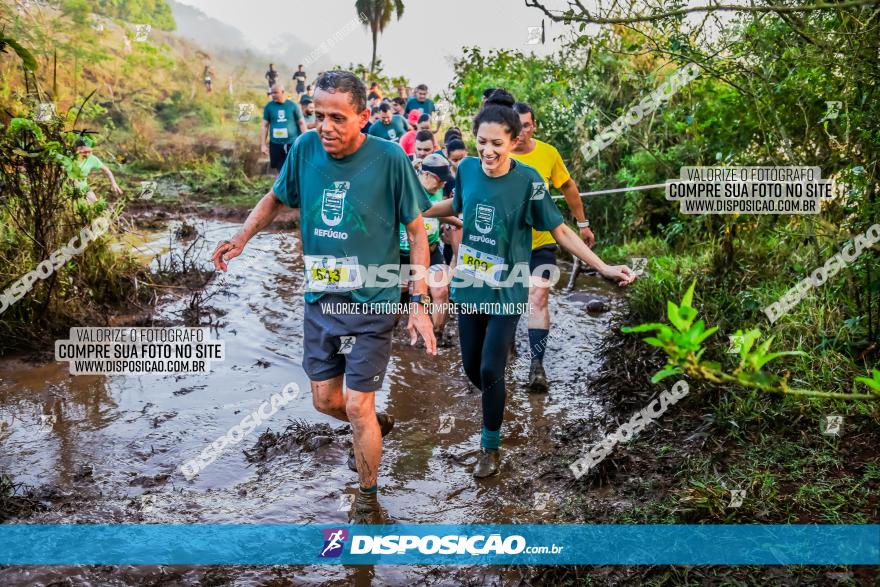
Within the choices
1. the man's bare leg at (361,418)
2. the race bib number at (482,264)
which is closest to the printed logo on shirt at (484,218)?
the race bib number at (482,264)

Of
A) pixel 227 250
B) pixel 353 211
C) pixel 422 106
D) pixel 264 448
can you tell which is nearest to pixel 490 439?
pixel 264 448

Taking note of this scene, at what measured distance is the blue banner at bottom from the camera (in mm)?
3066

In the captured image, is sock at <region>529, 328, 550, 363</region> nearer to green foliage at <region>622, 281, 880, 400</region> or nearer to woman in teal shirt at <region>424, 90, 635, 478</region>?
woman in teal shirt at <region>424, 90, 635, 478</region>

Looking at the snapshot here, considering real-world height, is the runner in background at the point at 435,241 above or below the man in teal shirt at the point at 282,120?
below

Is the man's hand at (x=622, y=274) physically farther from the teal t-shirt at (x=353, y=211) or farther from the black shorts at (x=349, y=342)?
the black shorts at (x=349, y=342)

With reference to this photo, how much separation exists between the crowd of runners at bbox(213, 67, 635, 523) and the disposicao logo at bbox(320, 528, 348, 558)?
134 millimetres

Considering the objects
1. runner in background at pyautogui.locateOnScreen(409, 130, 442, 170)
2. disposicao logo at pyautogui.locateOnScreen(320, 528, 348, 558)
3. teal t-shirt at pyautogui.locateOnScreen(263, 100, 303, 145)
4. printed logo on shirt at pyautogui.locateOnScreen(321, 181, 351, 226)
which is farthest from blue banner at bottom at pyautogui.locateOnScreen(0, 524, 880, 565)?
teal t-shirt at pyautogui.locateOnScreen(263, 100, 303, 145)

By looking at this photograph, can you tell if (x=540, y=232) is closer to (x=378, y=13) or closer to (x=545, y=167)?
(x=545, y=167)

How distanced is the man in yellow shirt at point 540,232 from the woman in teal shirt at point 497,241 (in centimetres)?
125

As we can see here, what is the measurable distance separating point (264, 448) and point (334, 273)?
4.89 feet

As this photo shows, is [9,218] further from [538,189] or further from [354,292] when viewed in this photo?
[538,189]

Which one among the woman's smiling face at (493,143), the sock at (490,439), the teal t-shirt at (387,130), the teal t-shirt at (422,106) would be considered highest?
the teal t-shirt at (422,106)

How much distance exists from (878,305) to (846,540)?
1805 mm

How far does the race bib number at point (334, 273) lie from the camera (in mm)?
3439
